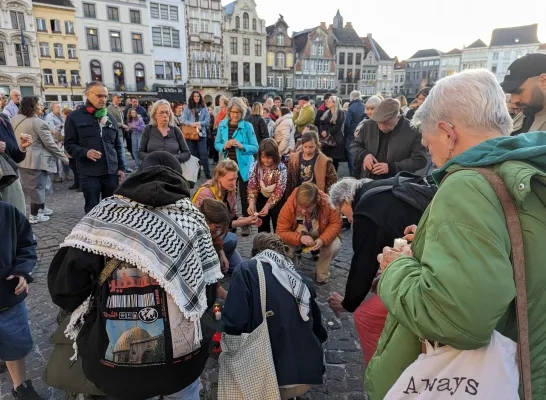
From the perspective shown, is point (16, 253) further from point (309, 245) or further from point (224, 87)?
point (224, 87)

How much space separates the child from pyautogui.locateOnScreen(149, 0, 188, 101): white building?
1509 inches

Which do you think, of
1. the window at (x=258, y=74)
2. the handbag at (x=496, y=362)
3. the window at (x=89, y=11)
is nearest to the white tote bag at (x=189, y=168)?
the handbag at (x=496, y=362)

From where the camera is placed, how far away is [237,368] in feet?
7.23

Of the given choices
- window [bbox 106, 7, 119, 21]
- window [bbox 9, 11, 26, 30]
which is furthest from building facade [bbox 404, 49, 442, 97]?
Answer: window [bbox 9, 11, 26, 30]

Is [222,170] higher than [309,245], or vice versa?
[222,170]

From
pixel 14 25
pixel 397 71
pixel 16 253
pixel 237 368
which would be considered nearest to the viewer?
pixel 237 368

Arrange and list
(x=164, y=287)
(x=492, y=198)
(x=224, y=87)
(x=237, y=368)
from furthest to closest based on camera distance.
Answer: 1. (x=224, y=87)
2. (x=237, y=368)
3. (x=164, y=287)
4. (x=492, y=198)

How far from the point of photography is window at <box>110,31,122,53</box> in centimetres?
3762

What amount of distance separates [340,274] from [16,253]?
3.45 metres

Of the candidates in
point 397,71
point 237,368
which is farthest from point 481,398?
point 397,71

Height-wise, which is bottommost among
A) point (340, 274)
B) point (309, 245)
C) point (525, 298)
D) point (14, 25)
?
point (340, 274)

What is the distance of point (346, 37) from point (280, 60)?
13.9 meters

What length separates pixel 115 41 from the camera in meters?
37.8

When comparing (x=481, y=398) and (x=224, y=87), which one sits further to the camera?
(x=224, y=87)
